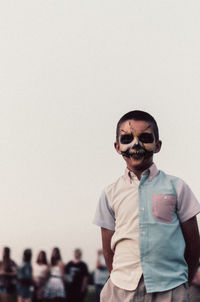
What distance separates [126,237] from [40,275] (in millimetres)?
7003

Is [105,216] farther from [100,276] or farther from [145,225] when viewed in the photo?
[100,276]

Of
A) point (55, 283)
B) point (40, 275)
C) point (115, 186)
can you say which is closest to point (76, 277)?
point (55, 283)

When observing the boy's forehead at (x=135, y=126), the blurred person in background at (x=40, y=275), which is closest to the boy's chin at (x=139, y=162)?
the boy's forehead at (x=135, y=126)

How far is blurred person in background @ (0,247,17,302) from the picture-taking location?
9516 millimetres

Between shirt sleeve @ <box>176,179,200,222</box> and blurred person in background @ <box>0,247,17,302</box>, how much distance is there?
7.28 metres

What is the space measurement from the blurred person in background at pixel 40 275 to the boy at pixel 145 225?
21.8 feet

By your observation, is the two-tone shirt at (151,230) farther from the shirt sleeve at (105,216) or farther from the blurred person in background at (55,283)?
the blurred person in background at (55,283)

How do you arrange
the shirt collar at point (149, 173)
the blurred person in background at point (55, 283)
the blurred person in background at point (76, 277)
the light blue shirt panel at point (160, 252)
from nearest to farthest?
the light blue shirt panel at point (160, 252) → the shirt collar at point (149, 173) → the blurred person in background at point (55, 283) → the blurred person in background at point (76, 277)

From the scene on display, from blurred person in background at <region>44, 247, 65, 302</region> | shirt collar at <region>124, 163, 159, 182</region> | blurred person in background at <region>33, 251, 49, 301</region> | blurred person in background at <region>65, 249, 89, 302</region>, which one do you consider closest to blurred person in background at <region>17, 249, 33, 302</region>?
blurred person in background at <region>33, 251, 49, 301</region>

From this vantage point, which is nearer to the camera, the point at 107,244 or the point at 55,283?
the point at 107,244

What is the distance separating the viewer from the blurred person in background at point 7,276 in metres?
9.52

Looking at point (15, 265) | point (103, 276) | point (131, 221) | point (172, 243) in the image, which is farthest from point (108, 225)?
point (15, 265)

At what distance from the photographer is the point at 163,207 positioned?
Result: 2.78 m

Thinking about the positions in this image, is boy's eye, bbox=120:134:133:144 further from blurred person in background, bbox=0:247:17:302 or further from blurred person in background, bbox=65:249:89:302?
blurred person in background, bbox=0:247:17:302
